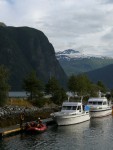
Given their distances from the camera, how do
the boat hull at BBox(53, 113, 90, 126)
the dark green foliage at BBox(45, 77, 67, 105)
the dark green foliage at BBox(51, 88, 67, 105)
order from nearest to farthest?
1. the boat hull at BBox(53, 113, 90, 126)
2. the dark green foliage at BBox(51, 88, 67, 105)
3. the dark green foliage at BBox(45, 77, 67, 105)

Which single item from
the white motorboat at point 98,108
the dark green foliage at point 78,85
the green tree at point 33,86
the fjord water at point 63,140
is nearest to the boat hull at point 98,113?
the white motorboat at point 98,108

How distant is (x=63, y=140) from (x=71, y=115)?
14308 mm

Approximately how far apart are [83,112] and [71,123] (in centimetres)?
640

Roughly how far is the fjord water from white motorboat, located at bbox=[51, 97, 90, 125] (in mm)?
1558

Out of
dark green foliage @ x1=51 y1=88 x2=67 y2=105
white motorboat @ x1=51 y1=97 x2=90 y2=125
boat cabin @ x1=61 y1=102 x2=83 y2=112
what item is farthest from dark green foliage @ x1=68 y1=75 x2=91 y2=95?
boat cabin @ x1=61 y1=102 x2=83 y2=112

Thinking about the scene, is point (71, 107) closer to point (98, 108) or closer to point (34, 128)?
point (34, 128)

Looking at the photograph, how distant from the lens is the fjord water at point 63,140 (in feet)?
143

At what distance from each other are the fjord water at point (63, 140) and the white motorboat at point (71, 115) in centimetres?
156

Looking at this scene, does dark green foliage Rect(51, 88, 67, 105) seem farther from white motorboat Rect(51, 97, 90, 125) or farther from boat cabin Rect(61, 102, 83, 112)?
boat cabin Rect(61, 102, 83, 112)

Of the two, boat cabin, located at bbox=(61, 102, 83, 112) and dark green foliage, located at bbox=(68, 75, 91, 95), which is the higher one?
dark green foliage, located at bbox=(68, 75, 91, 95)

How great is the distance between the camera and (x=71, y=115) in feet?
205

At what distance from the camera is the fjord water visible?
143 ft

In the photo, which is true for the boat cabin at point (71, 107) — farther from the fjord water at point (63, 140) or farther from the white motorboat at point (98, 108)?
the white motorboat at point (98, 108)

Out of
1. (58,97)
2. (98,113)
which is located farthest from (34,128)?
(58,97)
